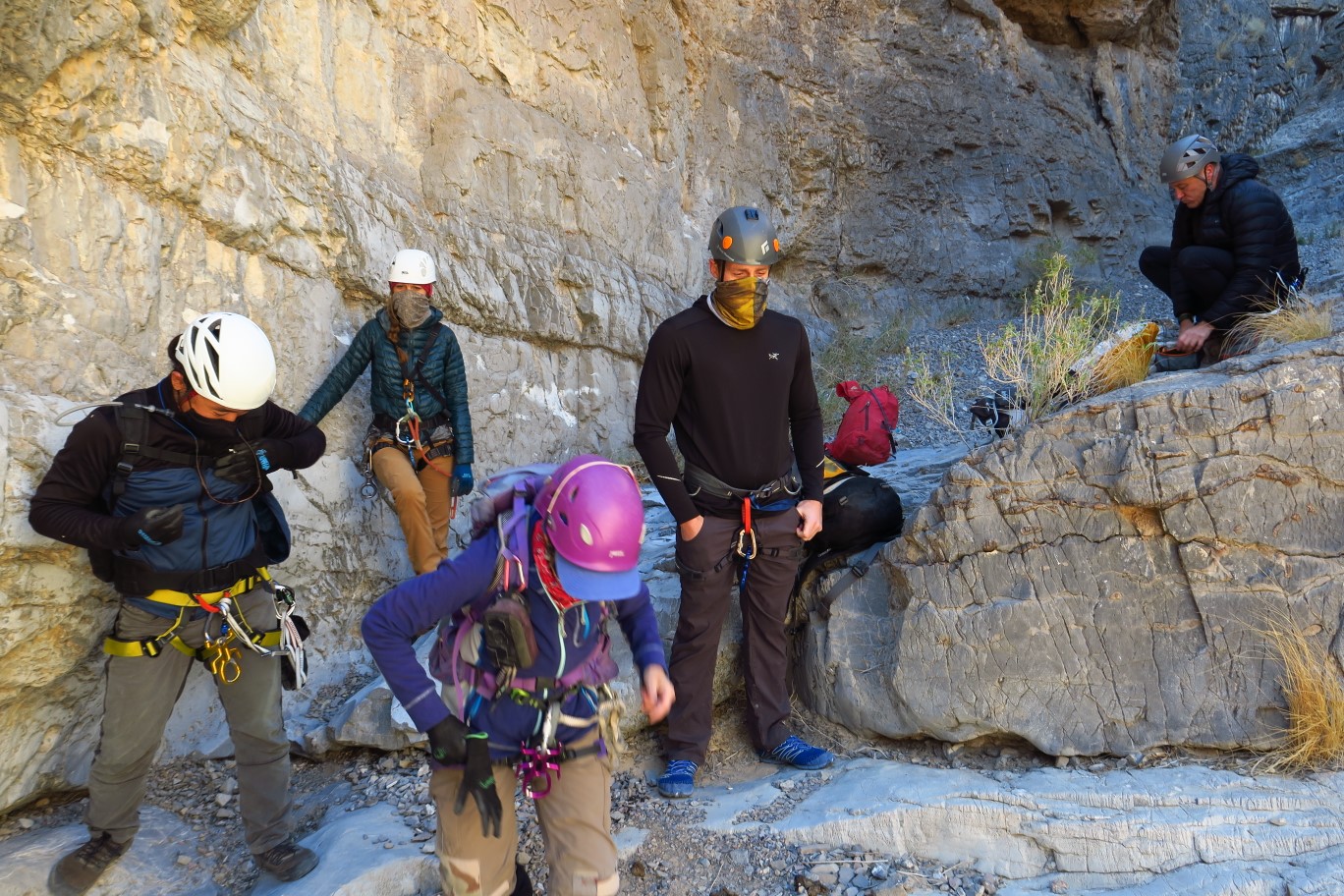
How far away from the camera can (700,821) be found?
13.3 feet

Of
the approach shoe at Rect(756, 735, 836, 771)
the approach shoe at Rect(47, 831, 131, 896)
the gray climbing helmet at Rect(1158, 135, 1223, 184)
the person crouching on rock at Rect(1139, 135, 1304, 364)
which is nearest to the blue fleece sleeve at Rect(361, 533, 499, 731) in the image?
the approach shoe at Rect(47, 831, 131, 896)

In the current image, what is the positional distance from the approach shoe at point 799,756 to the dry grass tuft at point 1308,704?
6.16 feet

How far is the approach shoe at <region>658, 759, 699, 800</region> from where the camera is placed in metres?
4.22

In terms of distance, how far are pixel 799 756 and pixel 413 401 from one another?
2.97 metres

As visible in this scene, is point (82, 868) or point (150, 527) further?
point (82, 868)

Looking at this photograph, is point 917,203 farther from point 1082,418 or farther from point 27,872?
point 27,872

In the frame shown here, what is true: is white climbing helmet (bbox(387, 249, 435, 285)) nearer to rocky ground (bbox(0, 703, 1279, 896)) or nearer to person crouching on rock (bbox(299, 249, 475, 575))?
person crouching on rock (bbox(299, 249, 475, 575))

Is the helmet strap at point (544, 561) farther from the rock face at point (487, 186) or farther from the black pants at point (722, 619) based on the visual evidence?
the rock face at point (487, 186)

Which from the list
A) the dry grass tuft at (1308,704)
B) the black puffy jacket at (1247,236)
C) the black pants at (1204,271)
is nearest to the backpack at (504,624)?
the dry grass tuft at (1308,704)

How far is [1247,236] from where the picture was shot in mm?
5234

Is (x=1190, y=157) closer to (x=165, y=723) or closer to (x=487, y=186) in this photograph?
(x=487, y=186)

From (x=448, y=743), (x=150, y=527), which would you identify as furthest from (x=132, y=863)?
(x=448, y=743)

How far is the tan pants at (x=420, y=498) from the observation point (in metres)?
5.25

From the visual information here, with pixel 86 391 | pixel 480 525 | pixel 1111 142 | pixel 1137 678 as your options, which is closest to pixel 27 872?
pixel 86 391
